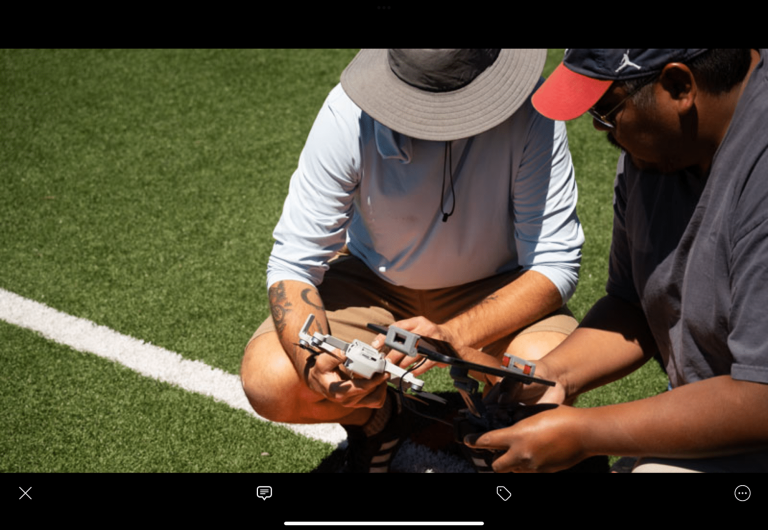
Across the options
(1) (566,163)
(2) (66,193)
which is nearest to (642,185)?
(1) (566,163)

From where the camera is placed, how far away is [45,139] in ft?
16.4

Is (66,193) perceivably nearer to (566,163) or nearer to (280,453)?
(280,453)

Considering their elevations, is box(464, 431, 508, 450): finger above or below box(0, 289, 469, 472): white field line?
above

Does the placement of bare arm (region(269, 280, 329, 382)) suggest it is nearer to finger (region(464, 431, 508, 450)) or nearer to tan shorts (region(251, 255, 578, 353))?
tan shorts (region(251, 255, 578, 353))

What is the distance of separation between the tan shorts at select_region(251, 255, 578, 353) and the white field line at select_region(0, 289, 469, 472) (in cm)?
55

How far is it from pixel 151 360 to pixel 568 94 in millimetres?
2362

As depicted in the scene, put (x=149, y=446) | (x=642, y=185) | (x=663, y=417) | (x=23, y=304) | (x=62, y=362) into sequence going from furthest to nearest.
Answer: (x=23, y=304) < (x=62, y=362) < (x=149, y=446) < (x=642, y=185) < (x=663, y=417)

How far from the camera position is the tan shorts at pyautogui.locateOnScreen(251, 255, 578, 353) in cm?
290

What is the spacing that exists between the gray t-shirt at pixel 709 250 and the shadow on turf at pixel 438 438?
89 centimetres

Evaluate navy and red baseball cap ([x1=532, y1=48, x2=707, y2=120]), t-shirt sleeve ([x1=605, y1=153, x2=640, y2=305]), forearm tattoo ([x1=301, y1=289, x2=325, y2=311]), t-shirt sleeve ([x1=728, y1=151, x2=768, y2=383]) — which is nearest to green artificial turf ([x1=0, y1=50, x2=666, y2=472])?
forearm tattoo ([x1=301, y1=289, x2=325, y2=311])

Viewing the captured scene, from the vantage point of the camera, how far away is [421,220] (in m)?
2.75

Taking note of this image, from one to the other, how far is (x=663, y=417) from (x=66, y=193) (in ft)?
12.6
